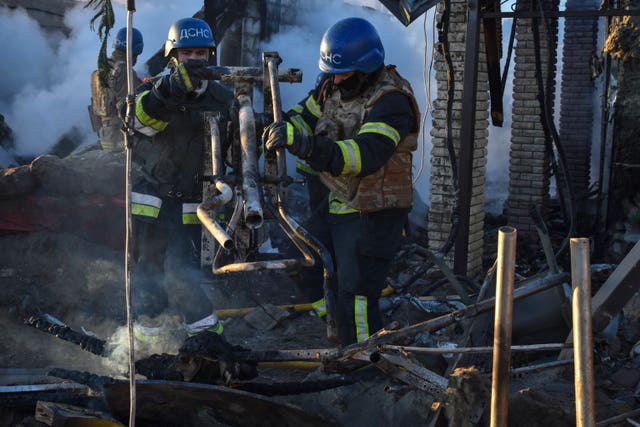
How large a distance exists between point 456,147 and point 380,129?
3495 millimetres

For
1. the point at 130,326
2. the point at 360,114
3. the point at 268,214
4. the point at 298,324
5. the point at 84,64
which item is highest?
the point at 84,64

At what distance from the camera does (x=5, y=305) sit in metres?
6.05

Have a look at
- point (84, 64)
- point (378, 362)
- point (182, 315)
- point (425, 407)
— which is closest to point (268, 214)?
point (378, 362)

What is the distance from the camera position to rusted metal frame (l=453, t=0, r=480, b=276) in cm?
644

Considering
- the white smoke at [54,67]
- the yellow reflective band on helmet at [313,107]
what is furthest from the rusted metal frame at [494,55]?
the white smoke at [54,67]

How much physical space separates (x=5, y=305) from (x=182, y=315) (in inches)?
68.2

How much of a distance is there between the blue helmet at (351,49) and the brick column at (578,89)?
8.60 metres

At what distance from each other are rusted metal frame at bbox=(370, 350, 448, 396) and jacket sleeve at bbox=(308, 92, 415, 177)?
1.06m

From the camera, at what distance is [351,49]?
4.36 metres

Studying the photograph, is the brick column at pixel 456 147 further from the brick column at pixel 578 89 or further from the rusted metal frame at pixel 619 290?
the brick column at pixel 578 89

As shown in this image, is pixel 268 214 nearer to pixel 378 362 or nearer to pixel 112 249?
pixel 378 362

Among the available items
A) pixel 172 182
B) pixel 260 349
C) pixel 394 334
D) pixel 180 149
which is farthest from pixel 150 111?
pixel 394 334

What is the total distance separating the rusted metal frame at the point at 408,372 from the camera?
3.36 meters

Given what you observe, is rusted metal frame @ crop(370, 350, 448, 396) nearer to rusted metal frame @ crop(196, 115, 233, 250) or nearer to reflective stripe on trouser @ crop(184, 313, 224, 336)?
rusted metal frame @ crop(196, 115, 233, 250)
